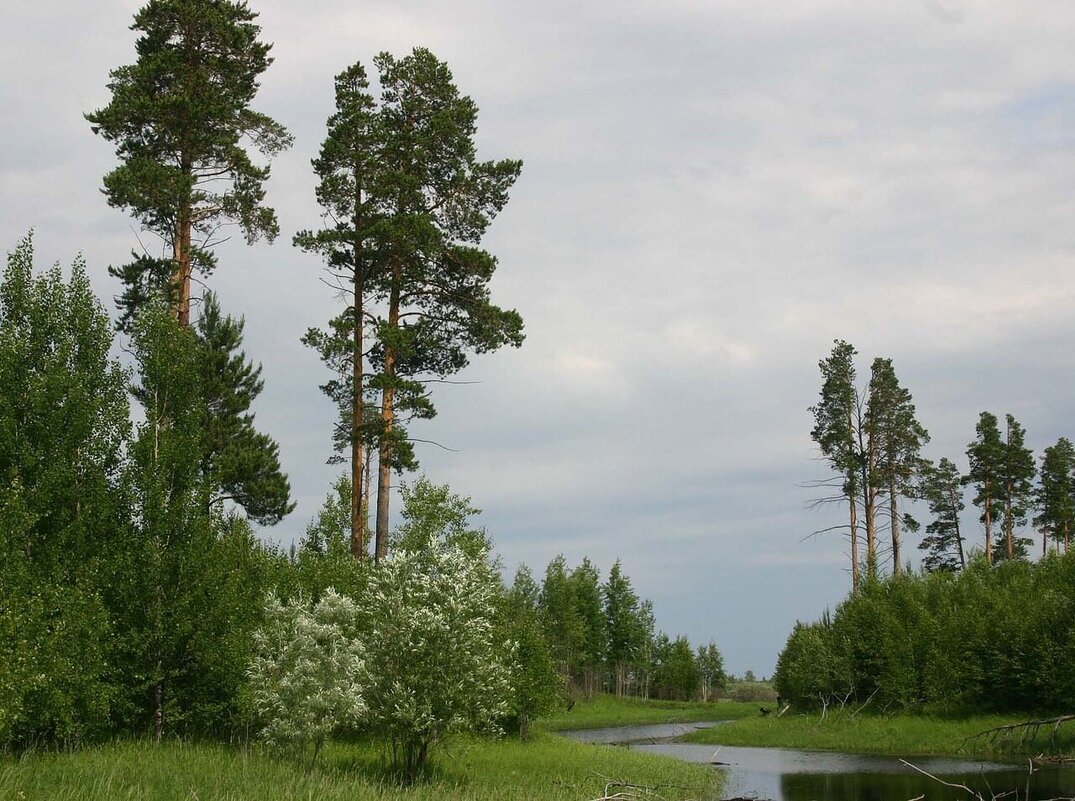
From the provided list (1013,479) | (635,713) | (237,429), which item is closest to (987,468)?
(1013,479)

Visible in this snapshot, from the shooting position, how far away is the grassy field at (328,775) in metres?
20.1

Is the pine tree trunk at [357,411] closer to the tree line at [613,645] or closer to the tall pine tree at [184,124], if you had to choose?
the tall pine tree at [184,124]

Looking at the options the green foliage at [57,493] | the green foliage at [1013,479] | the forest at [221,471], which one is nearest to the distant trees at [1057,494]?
the green foliage at [1013,479]

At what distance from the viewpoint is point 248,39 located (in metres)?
37.9

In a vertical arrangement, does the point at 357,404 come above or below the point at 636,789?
above

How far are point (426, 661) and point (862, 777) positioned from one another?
22610 millimetres

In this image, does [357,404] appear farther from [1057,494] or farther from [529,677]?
[1057,494]

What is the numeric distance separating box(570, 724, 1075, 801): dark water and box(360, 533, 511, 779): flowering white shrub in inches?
441

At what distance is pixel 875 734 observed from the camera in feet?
188

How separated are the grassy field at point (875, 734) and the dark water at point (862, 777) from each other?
93.4 inches

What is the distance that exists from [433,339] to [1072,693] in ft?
128

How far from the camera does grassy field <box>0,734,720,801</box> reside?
66.1ft

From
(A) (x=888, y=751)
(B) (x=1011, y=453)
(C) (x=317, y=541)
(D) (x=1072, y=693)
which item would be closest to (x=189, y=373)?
(C) (x=317, y=541)

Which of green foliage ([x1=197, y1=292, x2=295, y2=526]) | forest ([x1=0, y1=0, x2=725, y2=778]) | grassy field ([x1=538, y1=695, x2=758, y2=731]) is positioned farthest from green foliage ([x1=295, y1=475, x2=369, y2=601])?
grassy field ([x1=538, y1=695, x2=758, y2=731])
